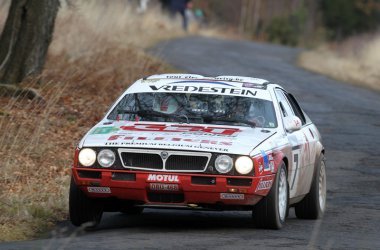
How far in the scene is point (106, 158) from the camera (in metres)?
9.85

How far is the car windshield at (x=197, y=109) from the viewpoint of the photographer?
10.7 meters

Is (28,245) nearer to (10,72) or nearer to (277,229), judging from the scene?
(277,229)

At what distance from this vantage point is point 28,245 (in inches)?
346

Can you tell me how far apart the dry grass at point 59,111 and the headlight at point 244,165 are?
1.82m

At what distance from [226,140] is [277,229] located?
3.04 ft

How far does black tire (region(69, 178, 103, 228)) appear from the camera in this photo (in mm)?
10086

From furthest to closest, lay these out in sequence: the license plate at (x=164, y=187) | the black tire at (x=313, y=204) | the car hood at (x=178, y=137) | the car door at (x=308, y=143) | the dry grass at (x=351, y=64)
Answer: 1. the dry grass at (x=351, y=64)
2. the black tire at (x=313, y=204)
3. the car door at (x=308, y=143)
4. the car hood at (x=178, y=137)
5. the license plate at (x=164, y=187)

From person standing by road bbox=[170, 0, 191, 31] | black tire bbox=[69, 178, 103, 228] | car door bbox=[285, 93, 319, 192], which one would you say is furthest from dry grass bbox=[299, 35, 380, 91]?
black tire bbox=[69, 178, 103, 228]

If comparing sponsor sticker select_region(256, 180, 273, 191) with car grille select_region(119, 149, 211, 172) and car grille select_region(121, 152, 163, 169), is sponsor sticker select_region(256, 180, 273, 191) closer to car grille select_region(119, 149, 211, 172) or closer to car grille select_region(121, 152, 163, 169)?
car grille select_region(119, 149, 211, 172)

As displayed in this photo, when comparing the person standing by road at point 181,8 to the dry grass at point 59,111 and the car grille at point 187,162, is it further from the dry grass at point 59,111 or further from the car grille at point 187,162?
the car grille at point 187,162

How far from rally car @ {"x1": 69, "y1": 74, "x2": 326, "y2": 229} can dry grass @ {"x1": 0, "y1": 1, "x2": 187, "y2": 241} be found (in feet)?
2.47

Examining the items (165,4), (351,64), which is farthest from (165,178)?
(165,4)

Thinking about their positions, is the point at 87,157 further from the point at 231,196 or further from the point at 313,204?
the point at 313,204

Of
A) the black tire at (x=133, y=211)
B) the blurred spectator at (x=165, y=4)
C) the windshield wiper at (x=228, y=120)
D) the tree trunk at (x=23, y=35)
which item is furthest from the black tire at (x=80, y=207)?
the blurred spectator at (x=165, y=4)
